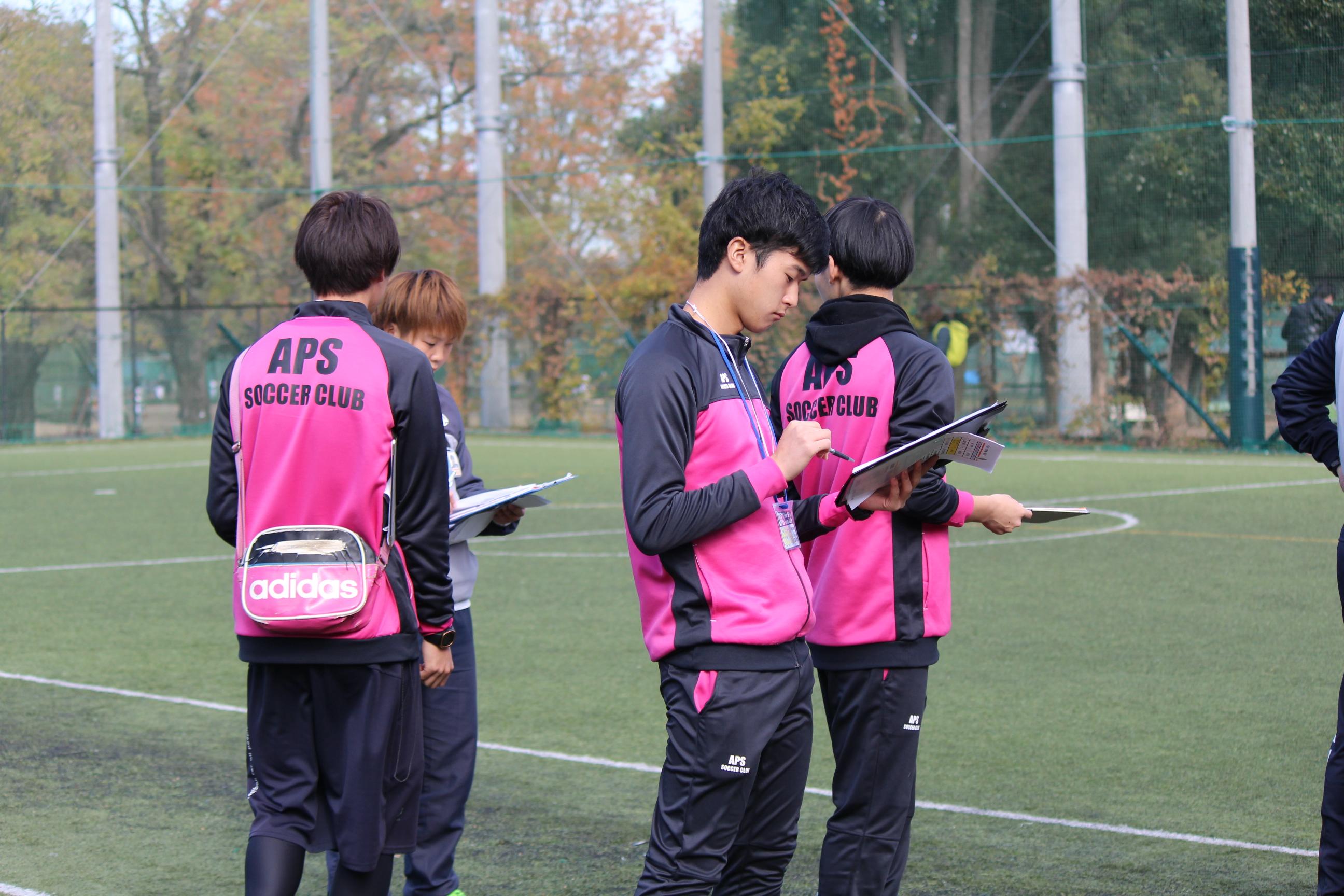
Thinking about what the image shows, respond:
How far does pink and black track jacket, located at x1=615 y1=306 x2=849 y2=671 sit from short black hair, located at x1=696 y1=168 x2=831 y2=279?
0.52 ft

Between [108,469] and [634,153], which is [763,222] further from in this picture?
[634,153]

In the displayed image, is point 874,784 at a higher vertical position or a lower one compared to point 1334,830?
higher

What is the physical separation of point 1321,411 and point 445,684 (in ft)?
7.76

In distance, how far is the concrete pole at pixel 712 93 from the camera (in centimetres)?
2597

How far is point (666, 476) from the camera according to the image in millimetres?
2955

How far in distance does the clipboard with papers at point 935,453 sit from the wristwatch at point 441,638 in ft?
2.94

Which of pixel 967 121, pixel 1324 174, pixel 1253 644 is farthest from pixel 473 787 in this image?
pixel 967 121

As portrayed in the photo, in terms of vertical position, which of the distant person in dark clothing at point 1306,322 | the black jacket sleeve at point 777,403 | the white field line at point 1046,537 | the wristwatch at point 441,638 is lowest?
the white field line at point 1046,537

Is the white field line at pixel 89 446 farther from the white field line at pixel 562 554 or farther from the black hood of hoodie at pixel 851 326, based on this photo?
the black hood of hoodie at pixel 851 326

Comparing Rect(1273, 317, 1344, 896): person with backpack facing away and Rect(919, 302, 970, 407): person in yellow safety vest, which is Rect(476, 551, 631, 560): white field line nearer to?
Rect(1273, 317, 1344, 896): person with backpack facing away

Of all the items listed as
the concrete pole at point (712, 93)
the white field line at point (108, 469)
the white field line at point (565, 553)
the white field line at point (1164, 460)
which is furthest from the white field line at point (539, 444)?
the white field line at point (565, 553)

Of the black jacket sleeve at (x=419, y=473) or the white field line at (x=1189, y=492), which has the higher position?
the black jacket sleeve at (x=419, y=473)

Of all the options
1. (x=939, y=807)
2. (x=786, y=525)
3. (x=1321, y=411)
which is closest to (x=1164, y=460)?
(x=939, y=807)

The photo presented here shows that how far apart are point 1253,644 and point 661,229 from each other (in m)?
22.1
